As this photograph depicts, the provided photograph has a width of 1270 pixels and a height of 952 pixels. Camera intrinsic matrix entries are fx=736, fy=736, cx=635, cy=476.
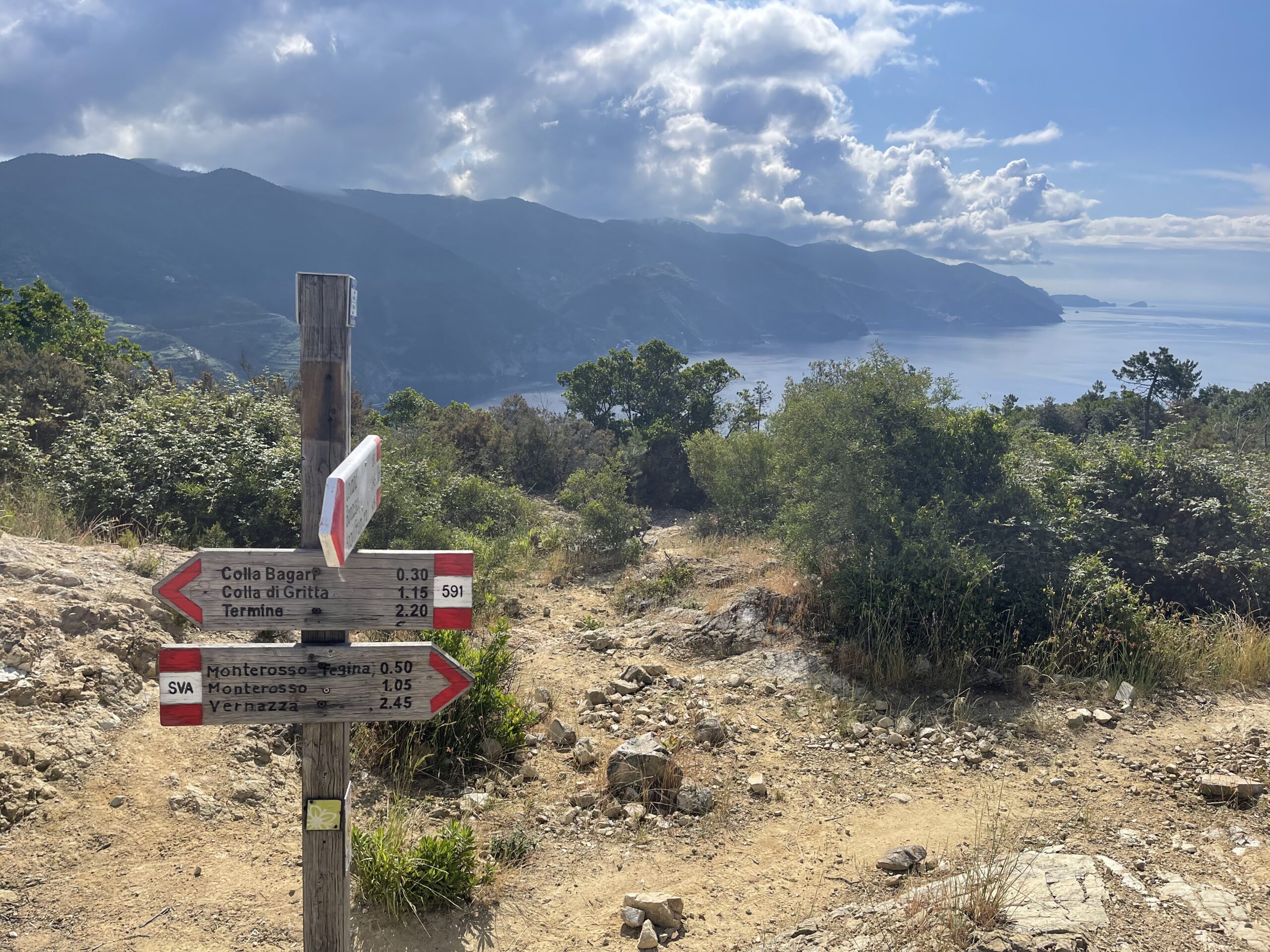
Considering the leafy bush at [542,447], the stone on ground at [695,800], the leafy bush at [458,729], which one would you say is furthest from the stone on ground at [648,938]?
the leafy bush at [542,447]

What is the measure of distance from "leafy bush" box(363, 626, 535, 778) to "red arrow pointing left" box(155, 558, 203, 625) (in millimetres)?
2559

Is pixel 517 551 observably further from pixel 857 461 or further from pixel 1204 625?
pixel 1204 625

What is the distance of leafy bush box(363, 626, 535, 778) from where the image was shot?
4887mm

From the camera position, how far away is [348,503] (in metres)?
2.28

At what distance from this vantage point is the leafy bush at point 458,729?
489cm

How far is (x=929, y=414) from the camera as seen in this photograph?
8.50m

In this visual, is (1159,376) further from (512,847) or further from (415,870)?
(415,870)

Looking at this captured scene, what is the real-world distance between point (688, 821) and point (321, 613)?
3.06 m

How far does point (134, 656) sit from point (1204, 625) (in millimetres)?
9033

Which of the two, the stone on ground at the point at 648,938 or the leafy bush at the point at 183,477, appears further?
the leafy bush at the point at 183,477

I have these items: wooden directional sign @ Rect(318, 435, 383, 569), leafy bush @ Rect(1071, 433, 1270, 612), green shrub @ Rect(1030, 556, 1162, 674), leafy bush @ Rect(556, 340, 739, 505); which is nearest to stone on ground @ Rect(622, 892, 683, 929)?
wooden directional sign @ Rect(318, 435, 383, 569)

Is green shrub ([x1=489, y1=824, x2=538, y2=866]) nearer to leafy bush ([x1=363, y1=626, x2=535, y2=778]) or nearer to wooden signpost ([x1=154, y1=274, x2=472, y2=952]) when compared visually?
leafy bush ([x1=363, y1=626, x2=535, y2=778])

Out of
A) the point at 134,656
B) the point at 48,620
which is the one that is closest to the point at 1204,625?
the point at 134,656

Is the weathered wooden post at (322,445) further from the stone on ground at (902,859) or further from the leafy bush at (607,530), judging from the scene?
the leafy bush at (607,530)
